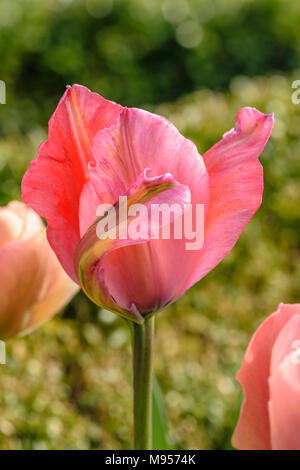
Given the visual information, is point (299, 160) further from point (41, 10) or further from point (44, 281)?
point (41, 10)

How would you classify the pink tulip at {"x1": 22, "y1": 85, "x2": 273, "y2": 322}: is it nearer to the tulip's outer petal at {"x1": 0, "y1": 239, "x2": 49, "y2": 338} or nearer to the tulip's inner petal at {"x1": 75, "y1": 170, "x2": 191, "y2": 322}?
the tulip's inner petal at {"x1": 75, "y1": 170, "x2": 191, "y2": 322}
